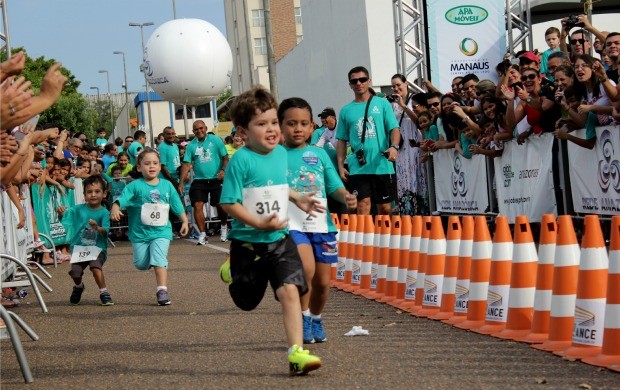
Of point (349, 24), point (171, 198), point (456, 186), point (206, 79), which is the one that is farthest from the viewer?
point (349, 24)

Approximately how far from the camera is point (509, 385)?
19.9 feet

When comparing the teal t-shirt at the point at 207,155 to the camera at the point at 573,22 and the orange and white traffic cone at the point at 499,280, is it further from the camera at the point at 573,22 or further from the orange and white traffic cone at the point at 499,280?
the orange and white traffic cone at the point at 499,280

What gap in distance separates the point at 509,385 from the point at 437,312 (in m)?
3.46

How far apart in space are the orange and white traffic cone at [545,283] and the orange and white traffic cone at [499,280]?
0.63 metres

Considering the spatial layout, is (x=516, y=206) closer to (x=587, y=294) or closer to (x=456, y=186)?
(x=456, y=186)

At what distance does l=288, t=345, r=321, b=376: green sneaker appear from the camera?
6.59 meters

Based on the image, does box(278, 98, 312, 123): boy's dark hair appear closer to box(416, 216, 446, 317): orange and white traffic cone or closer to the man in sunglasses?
box(416, 216, 446, 317): orange and white traffic cone

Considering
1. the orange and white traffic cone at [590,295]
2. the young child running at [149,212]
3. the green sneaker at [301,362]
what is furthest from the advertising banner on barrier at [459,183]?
the green sneaker at [301,362]

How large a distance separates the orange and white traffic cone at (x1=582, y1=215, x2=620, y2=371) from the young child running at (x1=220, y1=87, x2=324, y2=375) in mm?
1796

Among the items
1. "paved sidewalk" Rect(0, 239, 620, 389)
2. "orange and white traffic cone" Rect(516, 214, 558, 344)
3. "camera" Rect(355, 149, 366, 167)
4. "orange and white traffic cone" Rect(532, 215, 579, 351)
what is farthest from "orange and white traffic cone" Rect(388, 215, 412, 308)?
"orange and white traffic cone" Rect(532, 215, 579, 351)

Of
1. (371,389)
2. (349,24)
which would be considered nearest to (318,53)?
(349,24)

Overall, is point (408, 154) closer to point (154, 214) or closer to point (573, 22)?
point (573, 22)

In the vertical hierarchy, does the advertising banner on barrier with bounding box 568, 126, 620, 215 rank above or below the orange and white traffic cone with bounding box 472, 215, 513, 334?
above

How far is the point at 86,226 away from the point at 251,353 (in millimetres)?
5445
